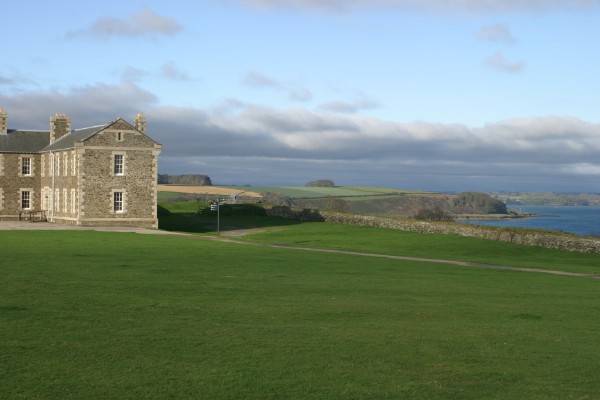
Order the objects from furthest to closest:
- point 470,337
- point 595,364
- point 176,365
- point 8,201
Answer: point 8,201 < point 470,337 < point 595,364 < point 176,365

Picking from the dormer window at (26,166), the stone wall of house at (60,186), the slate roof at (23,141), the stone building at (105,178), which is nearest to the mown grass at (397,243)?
the stone building at (105,178)

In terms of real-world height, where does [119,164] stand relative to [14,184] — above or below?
above

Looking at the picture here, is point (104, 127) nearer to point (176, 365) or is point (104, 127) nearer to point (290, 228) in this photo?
point (290, 228)

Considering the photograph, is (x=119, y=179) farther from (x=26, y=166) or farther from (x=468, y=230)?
(x=468, y=230)

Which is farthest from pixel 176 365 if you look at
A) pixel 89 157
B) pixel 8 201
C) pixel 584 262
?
pixel 8 201

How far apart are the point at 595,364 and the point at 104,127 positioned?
182 feet

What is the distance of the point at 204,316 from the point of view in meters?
17.9

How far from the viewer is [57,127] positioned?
76188mm

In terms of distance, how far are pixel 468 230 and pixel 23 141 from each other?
44484mm

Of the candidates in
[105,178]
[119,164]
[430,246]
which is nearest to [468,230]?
[430,246]

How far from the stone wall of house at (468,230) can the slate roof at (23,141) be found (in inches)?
1047

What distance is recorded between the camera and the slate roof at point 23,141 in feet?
240

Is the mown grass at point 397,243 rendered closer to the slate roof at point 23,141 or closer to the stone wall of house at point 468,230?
the stone wall of house at point 468,230

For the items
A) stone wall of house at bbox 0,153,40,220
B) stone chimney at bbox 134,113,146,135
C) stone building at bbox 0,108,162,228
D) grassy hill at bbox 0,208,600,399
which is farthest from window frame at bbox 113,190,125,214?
grassy hill at bbox 0,208,600,399
